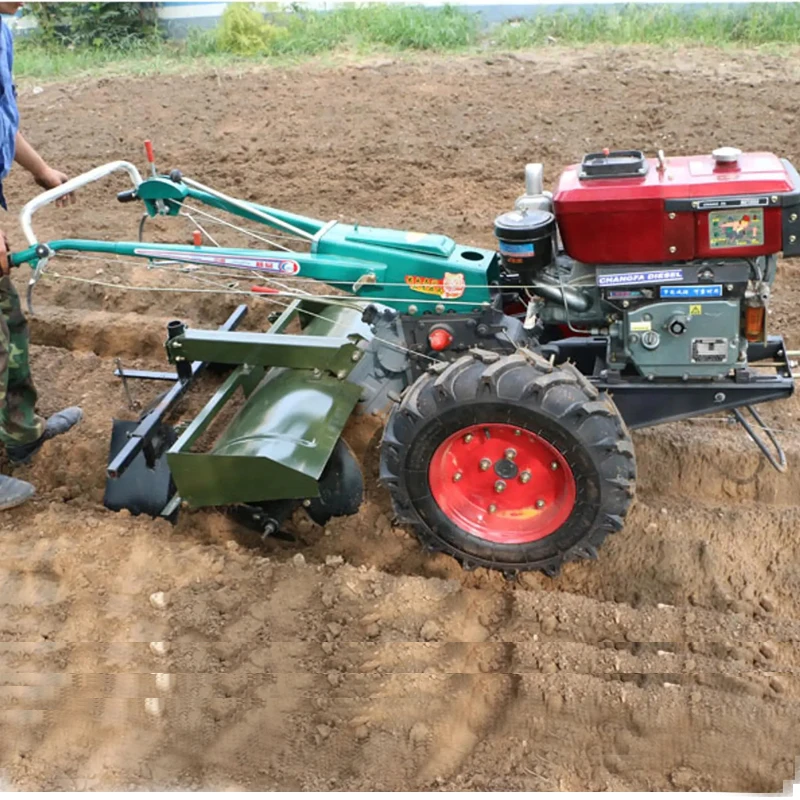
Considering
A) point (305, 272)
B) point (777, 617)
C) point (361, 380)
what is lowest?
point (777, 617)

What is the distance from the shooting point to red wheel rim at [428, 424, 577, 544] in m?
3.16

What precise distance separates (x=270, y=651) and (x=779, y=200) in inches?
84.8

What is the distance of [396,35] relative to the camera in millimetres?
9875

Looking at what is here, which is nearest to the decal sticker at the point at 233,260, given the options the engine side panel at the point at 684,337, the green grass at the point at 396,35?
the engine side panel at the point at 684,337

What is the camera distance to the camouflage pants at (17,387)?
3.99 m

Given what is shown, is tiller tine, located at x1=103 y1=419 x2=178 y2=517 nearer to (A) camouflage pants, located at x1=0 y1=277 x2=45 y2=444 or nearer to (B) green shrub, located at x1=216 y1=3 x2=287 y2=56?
(A) camouflage pants, located at x1=0 y1=277 x2=45 y2=444

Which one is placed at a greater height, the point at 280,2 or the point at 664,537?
the point at 280,2

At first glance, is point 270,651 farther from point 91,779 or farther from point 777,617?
point 777,617

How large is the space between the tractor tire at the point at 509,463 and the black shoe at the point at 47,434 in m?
1.80

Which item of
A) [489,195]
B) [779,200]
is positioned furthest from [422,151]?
[779,200]

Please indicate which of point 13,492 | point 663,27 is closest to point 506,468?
point 13,492

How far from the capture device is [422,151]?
7.23 meters

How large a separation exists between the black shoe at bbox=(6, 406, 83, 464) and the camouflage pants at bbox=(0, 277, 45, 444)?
4 centimetres

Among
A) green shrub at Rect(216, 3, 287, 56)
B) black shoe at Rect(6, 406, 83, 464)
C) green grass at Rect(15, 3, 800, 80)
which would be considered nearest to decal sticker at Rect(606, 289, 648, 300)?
black shoe at Rect(6, 406, 83, 464)
